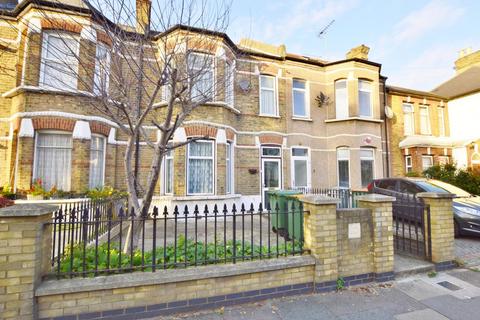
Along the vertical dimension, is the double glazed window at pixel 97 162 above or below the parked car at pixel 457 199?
above

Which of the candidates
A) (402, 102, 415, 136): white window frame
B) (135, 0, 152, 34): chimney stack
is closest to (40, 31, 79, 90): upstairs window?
(135, 0, 152, 34): chimney stack

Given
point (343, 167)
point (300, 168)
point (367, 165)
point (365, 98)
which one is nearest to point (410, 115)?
point (365, 98)

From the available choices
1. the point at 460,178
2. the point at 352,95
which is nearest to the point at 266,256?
the point at 352,95

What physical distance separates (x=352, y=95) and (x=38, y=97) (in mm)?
12656

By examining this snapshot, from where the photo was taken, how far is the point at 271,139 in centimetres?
1169

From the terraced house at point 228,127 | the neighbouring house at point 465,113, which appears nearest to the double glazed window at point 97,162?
the terraced house at point 228,127

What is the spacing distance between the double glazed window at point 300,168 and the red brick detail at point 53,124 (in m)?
9.06

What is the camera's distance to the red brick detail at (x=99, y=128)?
8598 millimetres

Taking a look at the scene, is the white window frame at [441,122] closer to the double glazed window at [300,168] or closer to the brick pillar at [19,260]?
the double glazed window at [300,168]

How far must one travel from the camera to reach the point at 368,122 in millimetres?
12734

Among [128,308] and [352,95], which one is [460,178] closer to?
[352,95]

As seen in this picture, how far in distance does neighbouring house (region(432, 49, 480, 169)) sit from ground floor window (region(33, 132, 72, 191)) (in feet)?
62.0

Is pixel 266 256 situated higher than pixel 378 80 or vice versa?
pixel 378 80

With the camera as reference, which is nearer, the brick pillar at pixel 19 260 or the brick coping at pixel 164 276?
the brick pillar at pixel 19 260
